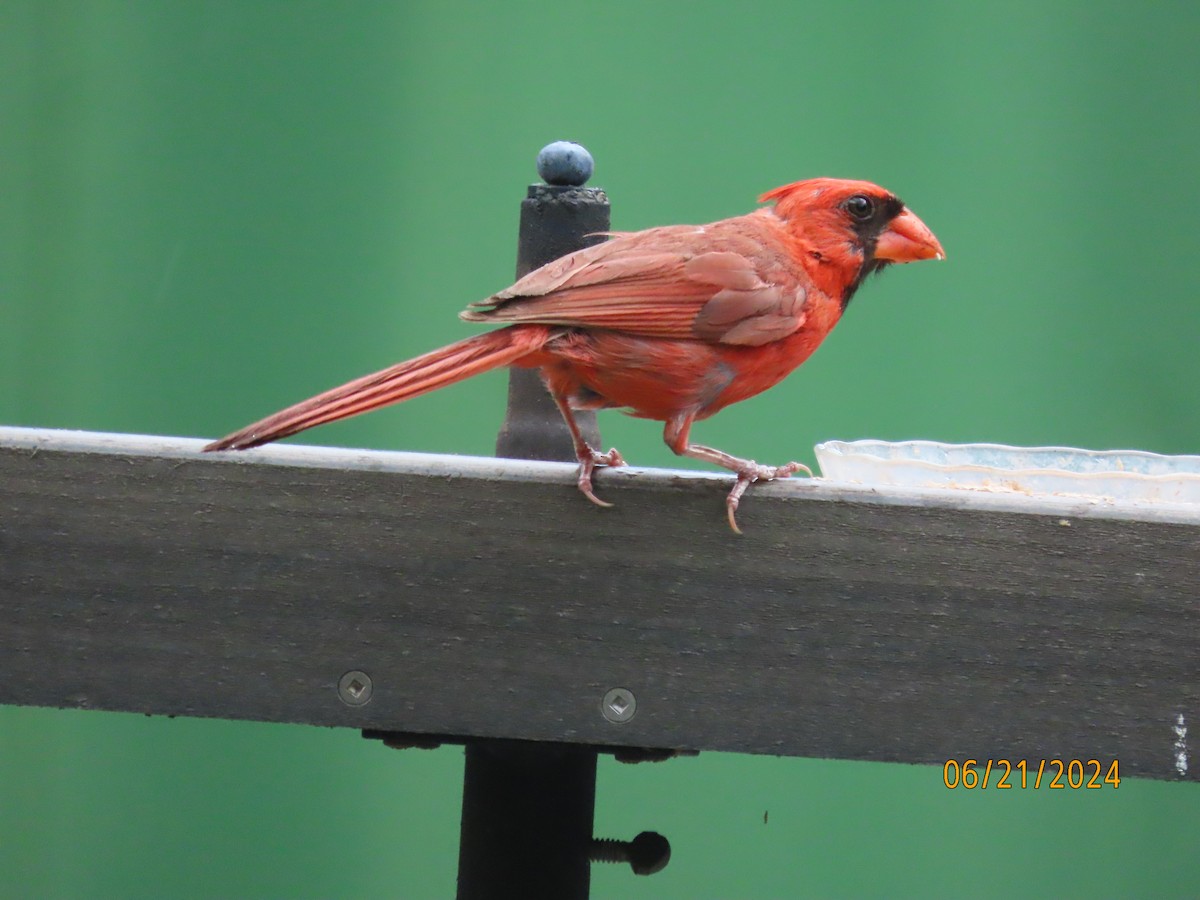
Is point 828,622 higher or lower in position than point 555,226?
lower

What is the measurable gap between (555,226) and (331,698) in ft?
3.19

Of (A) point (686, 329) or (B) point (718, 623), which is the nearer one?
(B) point (718, 623)

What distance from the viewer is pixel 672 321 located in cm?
199

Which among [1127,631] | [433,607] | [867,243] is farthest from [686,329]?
[1127,631]

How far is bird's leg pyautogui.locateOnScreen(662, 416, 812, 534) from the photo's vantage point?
1622 mm

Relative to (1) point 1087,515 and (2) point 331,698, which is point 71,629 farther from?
(1) point 1087,515

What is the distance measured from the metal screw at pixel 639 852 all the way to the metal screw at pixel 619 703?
0.40m

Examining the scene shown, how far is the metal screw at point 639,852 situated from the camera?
1.91m

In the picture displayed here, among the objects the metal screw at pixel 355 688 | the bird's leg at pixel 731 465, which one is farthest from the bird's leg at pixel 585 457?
the metal screw at pixel 355 688

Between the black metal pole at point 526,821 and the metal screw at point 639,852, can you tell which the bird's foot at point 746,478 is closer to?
the black metal pole at point 526,821

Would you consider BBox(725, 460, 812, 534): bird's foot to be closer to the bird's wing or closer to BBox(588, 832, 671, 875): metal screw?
the bird's wing

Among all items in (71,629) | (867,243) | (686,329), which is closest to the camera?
(71,629)

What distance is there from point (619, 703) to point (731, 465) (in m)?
0.42

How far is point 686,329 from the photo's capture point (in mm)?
1993
